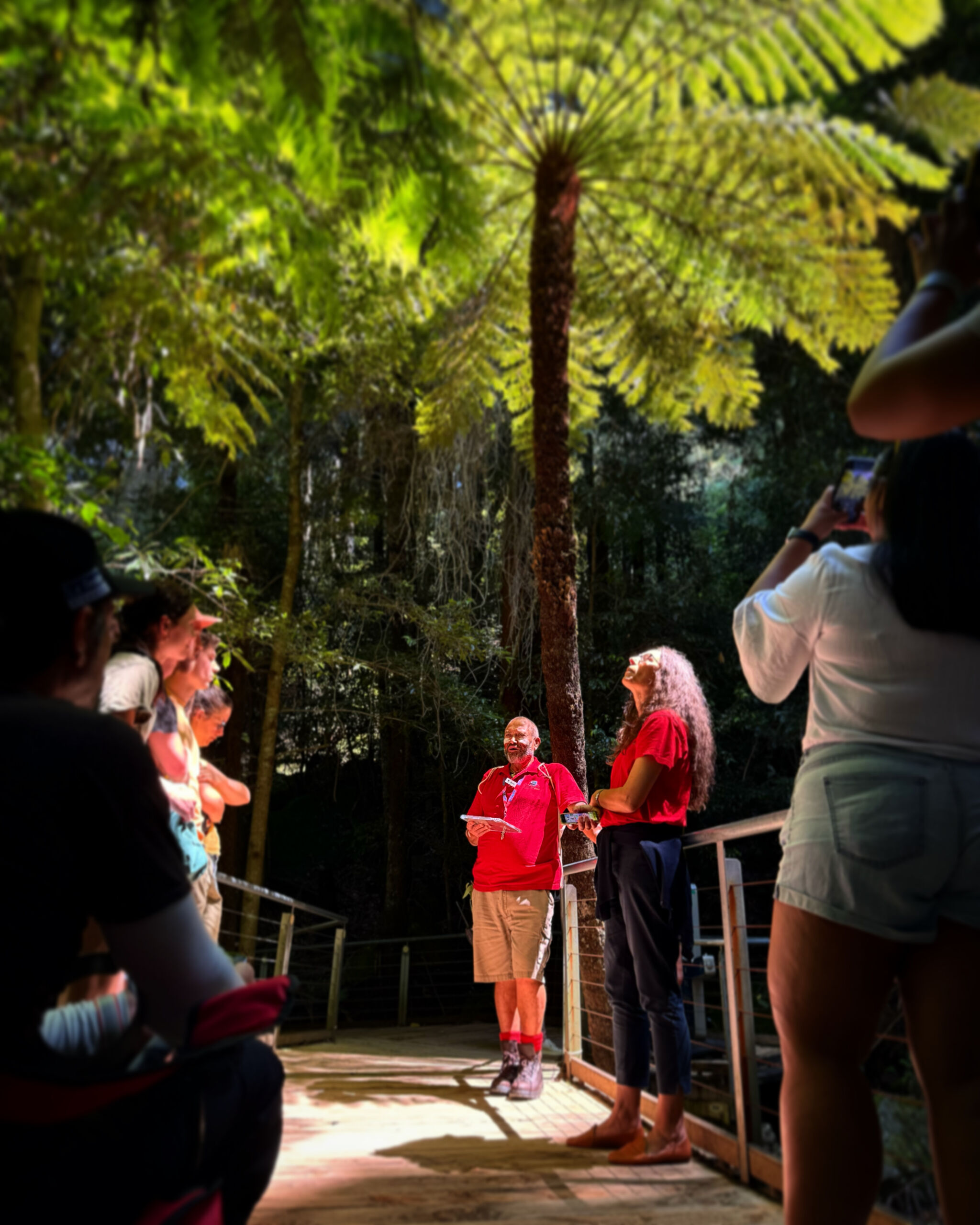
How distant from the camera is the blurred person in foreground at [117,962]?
904 millimetres

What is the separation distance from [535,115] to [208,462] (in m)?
7.76

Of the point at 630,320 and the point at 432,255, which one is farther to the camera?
the point at 630,320

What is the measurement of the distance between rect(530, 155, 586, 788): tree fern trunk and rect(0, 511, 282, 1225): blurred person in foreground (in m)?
1.96

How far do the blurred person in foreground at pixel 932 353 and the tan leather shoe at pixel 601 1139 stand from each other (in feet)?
7.20

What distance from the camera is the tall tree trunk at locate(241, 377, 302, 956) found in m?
8.23

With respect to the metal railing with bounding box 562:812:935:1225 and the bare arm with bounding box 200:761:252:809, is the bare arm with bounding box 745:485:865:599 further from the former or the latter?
the bare arm with bounding box 200:761:252:809

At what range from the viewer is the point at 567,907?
4.15 metres

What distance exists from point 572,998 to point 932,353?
3563 mm

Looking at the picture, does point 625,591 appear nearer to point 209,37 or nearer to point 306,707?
point 306,707

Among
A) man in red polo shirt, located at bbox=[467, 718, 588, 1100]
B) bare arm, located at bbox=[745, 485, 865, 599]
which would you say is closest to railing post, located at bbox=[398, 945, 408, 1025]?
man in red polo shirt, located at bbox=[467, 718, 588, 1100]

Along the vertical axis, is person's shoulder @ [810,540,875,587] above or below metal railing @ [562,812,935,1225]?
above

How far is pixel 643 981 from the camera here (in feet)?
8.07

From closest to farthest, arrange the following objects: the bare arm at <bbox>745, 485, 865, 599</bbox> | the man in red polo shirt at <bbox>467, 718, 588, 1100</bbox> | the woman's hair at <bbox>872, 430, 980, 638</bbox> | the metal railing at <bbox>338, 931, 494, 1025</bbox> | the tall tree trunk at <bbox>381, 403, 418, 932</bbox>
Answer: the woman's hair at <bbox>872, 430, 980, 638</bbox>
the bare arm at <bbox>745, 485, 865, 599</bbox>
the man in red polo shirt at <bbox>467, 718, 588, 1100</bbox>
the tall tree trunk at <bbox>381, 403, 418, 932</bbox>
the metal railing at <bbox>338, 931, 494, 1025</bbox>

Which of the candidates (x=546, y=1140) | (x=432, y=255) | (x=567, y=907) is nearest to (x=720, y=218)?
(x=432, y=255)
